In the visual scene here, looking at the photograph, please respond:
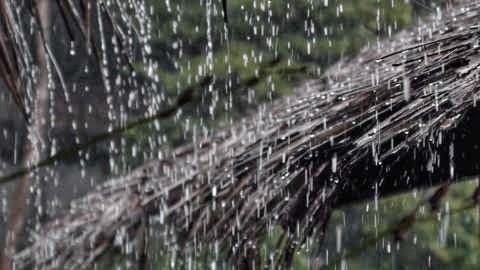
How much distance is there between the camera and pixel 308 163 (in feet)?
5.92

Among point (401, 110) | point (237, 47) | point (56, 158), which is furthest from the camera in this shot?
point (237, 47)

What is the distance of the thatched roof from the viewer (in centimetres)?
174

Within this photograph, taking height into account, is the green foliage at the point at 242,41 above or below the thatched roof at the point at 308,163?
below

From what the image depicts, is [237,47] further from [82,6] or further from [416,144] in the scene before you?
[82,6]

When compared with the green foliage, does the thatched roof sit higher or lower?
higher

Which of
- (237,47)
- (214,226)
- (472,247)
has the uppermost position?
(214,226)

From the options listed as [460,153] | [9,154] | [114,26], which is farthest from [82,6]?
[9,154]

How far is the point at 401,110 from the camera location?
5.72ft

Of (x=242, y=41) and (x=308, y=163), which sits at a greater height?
(x=308, y=163)

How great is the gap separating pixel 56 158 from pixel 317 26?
5.35 meters

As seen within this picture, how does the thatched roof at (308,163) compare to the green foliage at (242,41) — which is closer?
the thatched roof at (308,163)

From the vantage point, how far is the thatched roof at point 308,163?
174 centimetres

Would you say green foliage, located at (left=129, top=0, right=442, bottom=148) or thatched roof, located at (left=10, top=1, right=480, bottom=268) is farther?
green foliage, located at (left=129, top=0, right=442, bottom=148)

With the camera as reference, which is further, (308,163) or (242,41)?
(242,41)
